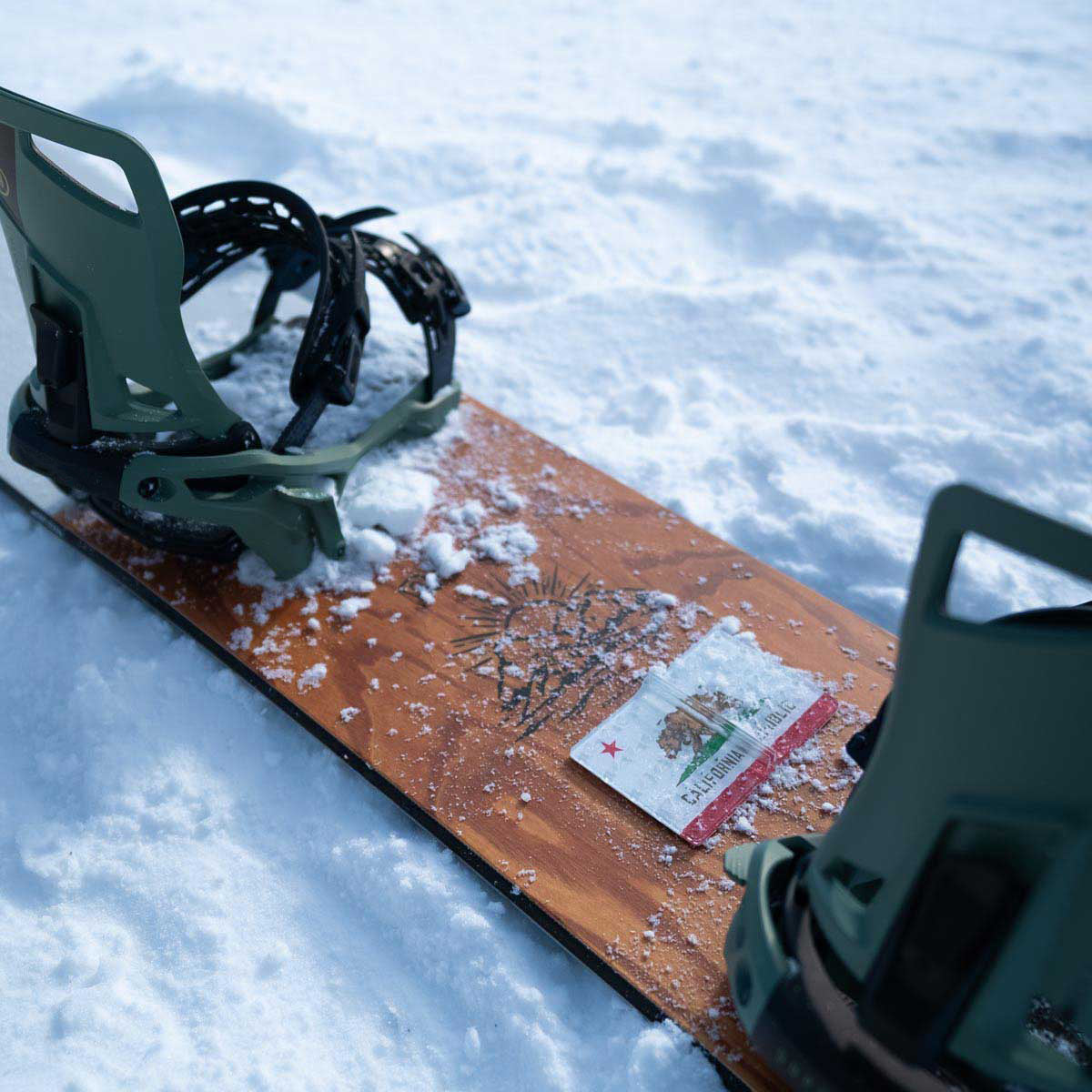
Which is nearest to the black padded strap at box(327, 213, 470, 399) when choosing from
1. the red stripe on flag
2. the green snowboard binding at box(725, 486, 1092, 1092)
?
the red stripe on flag

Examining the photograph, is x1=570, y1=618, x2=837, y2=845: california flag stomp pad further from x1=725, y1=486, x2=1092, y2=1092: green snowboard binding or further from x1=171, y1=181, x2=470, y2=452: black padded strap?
x1=171, y1=181, x2=470, y2=452: black padded strap

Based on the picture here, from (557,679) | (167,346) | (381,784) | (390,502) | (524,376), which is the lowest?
(381,784)

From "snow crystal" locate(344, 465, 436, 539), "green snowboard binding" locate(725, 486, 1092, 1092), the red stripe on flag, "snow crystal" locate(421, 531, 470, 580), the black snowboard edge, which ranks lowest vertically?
the black snowboard edge

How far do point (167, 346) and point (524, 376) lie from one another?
1.25 m

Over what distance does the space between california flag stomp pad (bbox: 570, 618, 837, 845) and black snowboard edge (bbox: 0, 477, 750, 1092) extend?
0.22 meters

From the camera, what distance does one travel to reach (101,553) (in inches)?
69.6

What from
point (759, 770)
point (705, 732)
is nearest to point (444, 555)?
point (705, 732)

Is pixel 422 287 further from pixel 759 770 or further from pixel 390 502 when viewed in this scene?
pixel 759 770

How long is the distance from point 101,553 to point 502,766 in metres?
0.87

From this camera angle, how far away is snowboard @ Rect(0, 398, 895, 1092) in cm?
131

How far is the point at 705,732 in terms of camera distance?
1528 millimetres

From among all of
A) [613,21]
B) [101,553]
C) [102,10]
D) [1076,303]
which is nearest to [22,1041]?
[101,553]

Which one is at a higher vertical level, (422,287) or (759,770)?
(422,287)

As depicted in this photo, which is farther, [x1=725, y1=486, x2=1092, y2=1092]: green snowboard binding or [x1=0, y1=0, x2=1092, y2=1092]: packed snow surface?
[x1=0, y1=0, x2=1092, y2=1092]: packed snow surface
